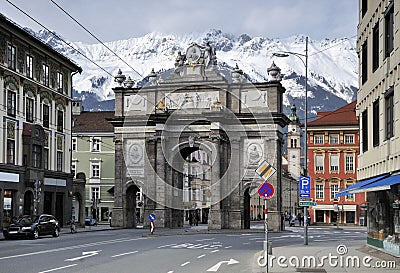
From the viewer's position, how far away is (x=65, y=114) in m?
59.4

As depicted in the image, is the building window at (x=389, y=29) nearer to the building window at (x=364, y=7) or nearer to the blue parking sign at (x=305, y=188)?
the building window at (x=364, y=7)

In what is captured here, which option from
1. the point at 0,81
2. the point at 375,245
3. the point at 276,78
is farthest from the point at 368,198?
the point at 276,78

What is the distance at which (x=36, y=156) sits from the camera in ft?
171

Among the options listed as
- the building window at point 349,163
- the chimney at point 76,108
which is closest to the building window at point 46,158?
the chimney at point 76,108

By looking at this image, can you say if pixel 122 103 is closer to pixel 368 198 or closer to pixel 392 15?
pixel 368 198

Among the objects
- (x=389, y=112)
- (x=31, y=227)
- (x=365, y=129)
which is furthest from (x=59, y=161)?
(x=389, y=112)

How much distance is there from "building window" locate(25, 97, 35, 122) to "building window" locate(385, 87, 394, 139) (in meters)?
31.5

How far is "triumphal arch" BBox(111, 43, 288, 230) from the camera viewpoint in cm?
6569

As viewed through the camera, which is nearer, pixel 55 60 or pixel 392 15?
pixel 392 15

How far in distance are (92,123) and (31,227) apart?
5033cm

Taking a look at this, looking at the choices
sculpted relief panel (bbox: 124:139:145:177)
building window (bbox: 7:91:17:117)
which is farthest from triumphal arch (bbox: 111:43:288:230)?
building window (bbox: 7:91:17:117)

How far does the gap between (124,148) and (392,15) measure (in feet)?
156

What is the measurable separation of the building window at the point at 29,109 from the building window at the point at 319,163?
45.8 metres

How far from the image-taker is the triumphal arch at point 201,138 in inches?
2586
